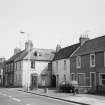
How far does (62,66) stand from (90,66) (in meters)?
12.0

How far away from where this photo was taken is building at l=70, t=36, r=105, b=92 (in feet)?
101

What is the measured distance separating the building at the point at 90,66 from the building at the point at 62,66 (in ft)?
6.96

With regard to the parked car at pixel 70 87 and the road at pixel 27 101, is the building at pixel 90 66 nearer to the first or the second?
the parked car at pixel 70 87

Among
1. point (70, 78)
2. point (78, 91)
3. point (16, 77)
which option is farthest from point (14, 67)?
point (78, 91)

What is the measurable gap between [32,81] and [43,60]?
571 cm

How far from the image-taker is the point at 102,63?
30.9 metres

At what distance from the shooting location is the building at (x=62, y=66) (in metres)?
42.7

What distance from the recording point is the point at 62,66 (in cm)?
4519

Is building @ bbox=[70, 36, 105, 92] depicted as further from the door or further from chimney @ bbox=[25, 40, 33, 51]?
chimney @ bbox=[25, 40, 33, 51]

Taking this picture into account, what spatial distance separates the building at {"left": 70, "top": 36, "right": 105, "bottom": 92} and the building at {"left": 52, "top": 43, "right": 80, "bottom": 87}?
2.12 m

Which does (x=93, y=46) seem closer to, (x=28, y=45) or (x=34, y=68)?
(x=34, y=68)

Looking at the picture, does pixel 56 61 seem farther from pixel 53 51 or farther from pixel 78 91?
pixel 78 91

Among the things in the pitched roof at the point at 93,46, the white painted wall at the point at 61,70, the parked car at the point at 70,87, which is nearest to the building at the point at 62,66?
the white painted wall at the point at 61,70

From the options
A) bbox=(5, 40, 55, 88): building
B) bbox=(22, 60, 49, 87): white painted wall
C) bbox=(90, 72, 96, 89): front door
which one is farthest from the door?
bbox=(22, 60, 49, 87): white painted wall
